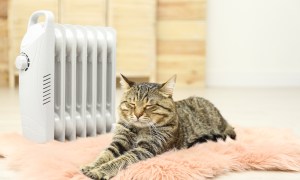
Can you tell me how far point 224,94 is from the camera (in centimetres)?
383

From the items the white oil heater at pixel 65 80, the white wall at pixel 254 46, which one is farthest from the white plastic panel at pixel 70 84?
the white wall at pixel 254 46

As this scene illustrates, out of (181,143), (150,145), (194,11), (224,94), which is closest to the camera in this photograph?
(150,145)

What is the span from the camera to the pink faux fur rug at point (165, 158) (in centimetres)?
136

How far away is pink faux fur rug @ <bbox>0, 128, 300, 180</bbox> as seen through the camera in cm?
136

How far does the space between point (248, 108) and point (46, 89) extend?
170 centimetres

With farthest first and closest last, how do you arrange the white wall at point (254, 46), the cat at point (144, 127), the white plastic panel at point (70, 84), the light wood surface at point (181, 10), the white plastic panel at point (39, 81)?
the white wall at point (254, 46), the light wood surface at point (181, 10), the white plastic panel at point (70, 84), the white plastic panel at point (39, 81), the cat at point (144, 127)

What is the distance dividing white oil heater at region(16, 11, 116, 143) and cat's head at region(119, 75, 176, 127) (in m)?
0.35

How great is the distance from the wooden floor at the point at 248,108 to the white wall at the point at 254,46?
274 mm

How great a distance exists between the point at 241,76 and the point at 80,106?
287 centimetres

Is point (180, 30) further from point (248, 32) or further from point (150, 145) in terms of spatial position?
point (150, 145)

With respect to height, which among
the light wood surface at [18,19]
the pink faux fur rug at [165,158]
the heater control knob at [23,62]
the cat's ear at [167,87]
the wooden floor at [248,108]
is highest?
the light wood surface at [18,19]

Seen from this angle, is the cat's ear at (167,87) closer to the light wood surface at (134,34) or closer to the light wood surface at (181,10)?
Result: the light wood surface at (134,34)

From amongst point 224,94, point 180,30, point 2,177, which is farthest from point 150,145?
point 180,30

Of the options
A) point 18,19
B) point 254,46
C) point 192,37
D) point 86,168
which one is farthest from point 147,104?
point 254,46
